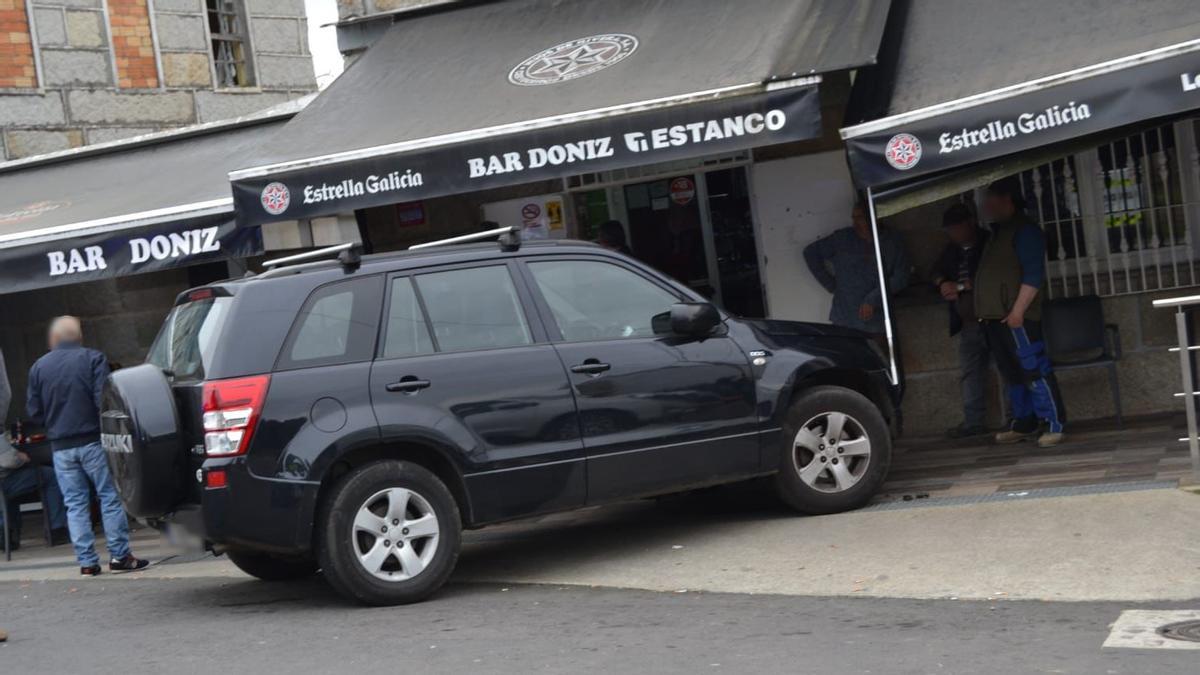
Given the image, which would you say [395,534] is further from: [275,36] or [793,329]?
[275,36]

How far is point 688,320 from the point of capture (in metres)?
8.12

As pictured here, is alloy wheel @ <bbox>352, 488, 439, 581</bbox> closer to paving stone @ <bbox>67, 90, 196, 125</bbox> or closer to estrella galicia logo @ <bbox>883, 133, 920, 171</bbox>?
estrella galicia logo @ <bbox>883, 133, 920, 171</bbox>

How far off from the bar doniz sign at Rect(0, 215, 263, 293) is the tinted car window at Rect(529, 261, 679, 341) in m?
3.61

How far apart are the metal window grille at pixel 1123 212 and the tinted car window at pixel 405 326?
5.18 meters

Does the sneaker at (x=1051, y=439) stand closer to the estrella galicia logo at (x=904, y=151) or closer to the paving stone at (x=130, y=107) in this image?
the estrella galicia logo at (x=904, y=151)

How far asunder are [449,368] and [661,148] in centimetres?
253

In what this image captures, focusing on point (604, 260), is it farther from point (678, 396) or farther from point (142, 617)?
point (142, 617)

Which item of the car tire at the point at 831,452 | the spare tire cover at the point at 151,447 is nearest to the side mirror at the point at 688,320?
the car tire at the point at 831,452

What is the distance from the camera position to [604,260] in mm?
8336

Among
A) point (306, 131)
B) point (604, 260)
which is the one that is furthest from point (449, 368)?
point (306, 131)

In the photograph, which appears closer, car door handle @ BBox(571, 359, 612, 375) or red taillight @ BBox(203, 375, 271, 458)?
red taillight @ BBox(203, 375, 271, 458)

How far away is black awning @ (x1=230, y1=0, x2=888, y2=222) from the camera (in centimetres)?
941

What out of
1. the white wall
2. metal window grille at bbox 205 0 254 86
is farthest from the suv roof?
metal window grille at bbox 205 0 254 86

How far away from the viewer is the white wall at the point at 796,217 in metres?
11.7
